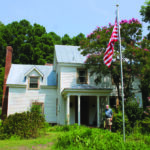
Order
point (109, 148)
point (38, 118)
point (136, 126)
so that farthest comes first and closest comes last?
point (136, 126) → point (38, 118) → point (109, 148)

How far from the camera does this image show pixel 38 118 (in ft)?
34.4

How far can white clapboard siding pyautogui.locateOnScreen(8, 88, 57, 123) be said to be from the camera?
18609 mm

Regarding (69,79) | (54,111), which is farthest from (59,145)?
(54,111)

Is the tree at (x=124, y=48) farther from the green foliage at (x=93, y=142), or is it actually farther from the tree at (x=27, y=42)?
the tree at (x=27, y=42)

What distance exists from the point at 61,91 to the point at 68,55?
405 centimetres

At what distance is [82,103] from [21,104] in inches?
242

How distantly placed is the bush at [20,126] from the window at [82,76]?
27.7 feet

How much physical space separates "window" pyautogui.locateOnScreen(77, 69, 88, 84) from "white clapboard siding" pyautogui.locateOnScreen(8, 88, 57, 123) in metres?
3.41

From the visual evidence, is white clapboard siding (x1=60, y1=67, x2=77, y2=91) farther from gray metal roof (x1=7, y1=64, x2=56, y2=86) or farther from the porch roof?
gray metal roof (x1=7, y1=64, x2=56, y2=86)

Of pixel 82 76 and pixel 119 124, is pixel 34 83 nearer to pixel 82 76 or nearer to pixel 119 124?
pixel 82 76

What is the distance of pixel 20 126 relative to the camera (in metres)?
9.90

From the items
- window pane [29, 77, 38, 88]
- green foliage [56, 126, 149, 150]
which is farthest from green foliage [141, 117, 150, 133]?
window pane [29, 77, 38, 88]

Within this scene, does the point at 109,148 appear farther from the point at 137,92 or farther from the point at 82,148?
the point at 137,92

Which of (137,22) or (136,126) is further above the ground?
(137,22)
